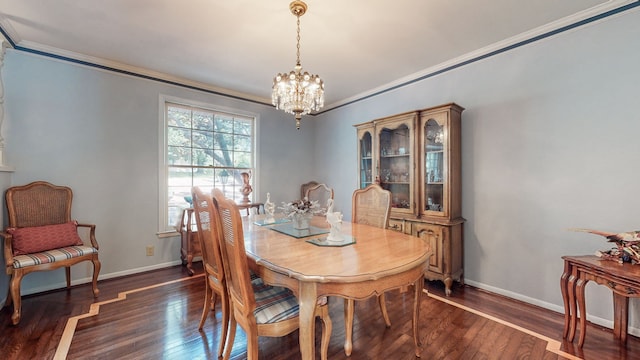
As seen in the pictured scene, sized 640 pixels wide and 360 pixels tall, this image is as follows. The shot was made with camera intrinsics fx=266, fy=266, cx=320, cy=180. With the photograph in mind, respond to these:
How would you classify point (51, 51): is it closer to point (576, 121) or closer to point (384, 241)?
point (384, 241)

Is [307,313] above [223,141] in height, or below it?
below

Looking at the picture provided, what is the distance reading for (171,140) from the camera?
363 cm

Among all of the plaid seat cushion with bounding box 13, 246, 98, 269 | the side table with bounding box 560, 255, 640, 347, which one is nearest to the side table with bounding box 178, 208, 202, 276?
the plaid seat cushion with bounding box 13, 246, 98, 269

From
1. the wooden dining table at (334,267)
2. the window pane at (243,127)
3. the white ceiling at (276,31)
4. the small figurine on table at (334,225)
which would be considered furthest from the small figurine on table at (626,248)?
the window pane at (243,127)

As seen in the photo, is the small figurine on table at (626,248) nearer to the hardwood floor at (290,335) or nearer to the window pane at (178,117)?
the hardwood floor at (290,335)

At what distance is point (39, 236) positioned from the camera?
96.8 inches

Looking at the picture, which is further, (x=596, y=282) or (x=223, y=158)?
(x=223, y=158)

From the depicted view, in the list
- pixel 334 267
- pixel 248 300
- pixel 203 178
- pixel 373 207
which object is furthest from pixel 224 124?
pixel 334 267

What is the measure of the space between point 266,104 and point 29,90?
2.71m

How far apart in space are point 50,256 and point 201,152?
1981 millimetres

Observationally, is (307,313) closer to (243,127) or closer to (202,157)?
(202,157)

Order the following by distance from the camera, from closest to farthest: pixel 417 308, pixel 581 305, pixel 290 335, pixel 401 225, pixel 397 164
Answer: pixel 417 308
pixel 581 305
pixel 290 335
pixel 401 225
pixel 397 164

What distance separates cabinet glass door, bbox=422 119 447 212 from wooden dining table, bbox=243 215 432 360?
121cm

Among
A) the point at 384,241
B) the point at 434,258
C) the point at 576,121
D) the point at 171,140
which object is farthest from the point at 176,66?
the point at 576,121
